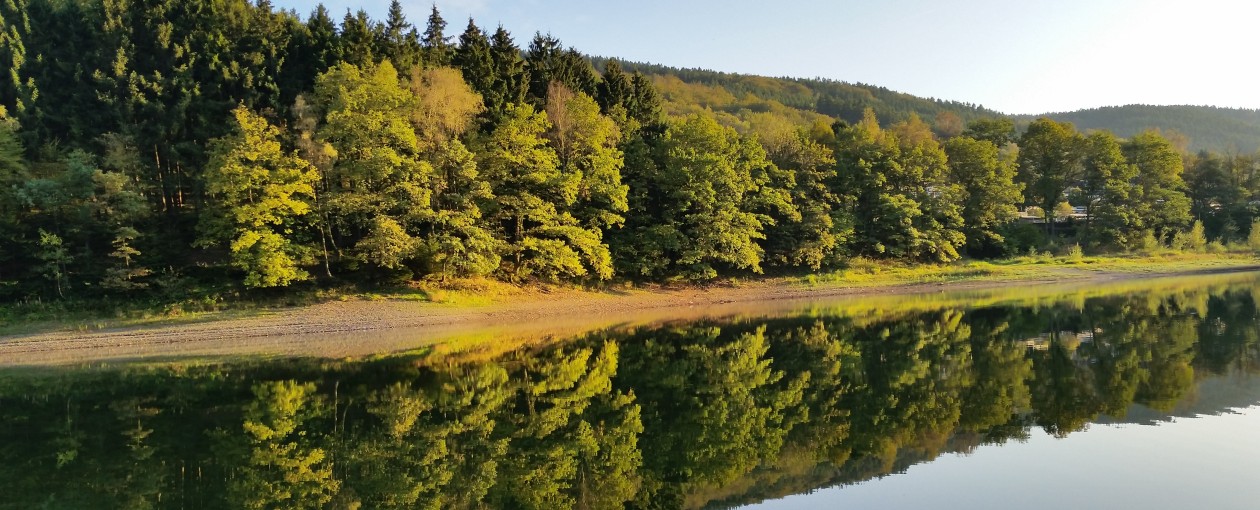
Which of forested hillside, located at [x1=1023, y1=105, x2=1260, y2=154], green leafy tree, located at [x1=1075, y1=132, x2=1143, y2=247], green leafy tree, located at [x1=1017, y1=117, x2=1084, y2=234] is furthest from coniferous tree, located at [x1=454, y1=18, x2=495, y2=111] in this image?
forested hillside, located at [x1=1023, y1=105, x2=1260, y2=154]

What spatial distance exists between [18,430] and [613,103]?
3661 cm

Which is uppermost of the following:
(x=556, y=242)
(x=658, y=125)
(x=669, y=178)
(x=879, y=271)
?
(x=658, y=125)

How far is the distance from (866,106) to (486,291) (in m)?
118

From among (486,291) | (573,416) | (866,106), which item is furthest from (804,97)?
(573,416)

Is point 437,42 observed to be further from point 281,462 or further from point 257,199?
point 281,462

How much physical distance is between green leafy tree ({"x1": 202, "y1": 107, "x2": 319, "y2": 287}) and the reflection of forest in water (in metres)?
9.59

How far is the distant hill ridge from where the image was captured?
121m

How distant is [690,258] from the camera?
40.3 meters

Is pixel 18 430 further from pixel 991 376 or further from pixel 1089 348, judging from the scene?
pixel 1089 348

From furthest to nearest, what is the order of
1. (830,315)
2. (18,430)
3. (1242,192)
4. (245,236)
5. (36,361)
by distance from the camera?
(1242,192) < (830,315) < (245,236) < (36,361) < (18,430)

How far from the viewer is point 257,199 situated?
29.9m

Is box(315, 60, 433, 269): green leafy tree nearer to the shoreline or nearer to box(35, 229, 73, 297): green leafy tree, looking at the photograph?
the shoreline

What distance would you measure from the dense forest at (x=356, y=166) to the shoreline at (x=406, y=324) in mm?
2083

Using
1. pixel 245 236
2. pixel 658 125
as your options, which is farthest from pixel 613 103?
pixel 245 236
